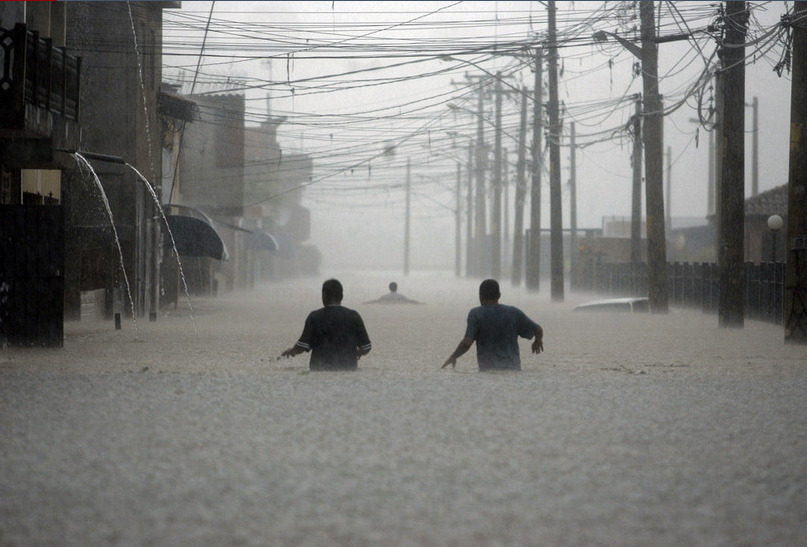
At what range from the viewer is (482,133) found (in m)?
70.8

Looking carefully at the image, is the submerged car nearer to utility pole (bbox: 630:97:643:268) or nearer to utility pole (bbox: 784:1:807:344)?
utility pole (bbox: 630:97:643:268)

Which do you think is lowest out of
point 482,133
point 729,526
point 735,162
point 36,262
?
point 729,526

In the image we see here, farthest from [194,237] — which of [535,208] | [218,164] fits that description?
[535,208]

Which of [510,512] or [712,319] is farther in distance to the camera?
[712,319]

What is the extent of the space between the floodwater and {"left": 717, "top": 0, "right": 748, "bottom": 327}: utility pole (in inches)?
355

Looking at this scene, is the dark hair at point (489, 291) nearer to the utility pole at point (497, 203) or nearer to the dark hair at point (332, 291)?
the dark hair at point (332, 291)

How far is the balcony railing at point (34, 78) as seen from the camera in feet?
50.0

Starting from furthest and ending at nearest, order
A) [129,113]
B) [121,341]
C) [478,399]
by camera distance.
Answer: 1. [129,113]
2. [121,341]
3. [478,399]

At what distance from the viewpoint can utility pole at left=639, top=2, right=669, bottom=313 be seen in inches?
1189

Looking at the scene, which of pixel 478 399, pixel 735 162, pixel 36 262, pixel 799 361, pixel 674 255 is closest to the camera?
pixel 478 399

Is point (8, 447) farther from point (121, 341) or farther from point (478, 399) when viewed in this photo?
point (121, 341)

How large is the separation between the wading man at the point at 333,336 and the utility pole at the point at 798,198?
958cm

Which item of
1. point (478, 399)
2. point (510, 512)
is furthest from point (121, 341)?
point (510, 512)

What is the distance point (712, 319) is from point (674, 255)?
121 feet
